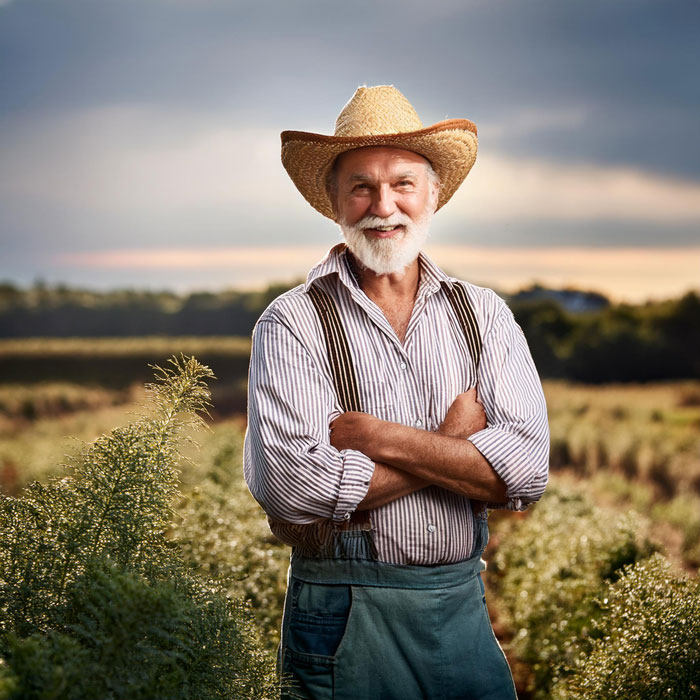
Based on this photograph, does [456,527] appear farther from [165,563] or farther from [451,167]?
[451,167]

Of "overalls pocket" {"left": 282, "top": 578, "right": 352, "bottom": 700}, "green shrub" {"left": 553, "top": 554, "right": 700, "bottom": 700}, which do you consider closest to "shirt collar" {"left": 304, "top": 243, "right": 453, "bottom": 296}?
"overalls pocket" {"left": 282, "top": 578, "right": 352, "bottom": 700}

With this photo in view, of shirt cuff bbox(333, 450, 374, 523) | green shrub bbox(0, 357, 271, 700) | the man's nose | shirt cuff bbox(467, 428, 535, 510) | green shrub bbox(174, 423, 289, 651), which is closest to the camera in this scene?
green shrub bbox(0, 357, 271, 700)

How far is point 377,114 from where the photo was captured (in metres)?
2.87

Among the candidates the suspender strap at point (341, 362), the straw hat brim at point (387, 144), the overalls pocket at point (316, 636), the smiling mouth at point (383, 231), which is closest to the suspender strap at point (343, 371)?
the suspender strap at point (341, 362)

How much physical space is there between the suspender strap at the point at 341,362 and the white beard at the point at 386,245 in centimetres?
27

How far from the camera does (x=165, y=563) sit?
240 cm

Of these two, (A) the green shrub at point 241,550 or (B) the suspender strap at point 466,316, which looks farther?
(A) the green shrub at point 241,550

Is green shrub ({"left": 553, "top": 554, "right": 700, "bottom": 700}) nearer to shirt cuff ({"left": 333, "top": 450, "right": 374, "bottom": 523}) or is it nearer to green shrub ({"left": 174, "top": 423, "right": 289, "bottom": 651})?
shirt cuff ({"left": 333, "top": 450, "right": 374, "bottom": 523})

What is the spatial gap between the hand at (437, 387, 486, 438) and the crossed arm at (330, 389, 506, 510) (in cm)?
8

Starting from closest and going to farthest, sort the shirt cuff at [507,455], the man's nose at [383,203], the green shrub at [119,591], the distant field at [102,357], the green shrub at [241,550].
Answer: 1. the green shrub at [119,591]
2. the shirt cuff at [507,455]
3. the man's nose at [383,203]
4. the green shrub at [241,550]
5. the distant field at [102,357]

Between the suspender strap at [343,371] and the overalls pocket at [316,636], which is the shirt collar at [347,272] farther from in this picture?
the overalls pocket at [316,636]

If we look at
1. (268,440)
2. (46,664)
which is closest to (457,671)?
(268,440)

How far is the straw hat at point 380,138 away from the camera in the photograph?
2816 mm

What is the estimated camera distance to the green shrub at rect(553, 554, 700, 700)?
2.82 meters
